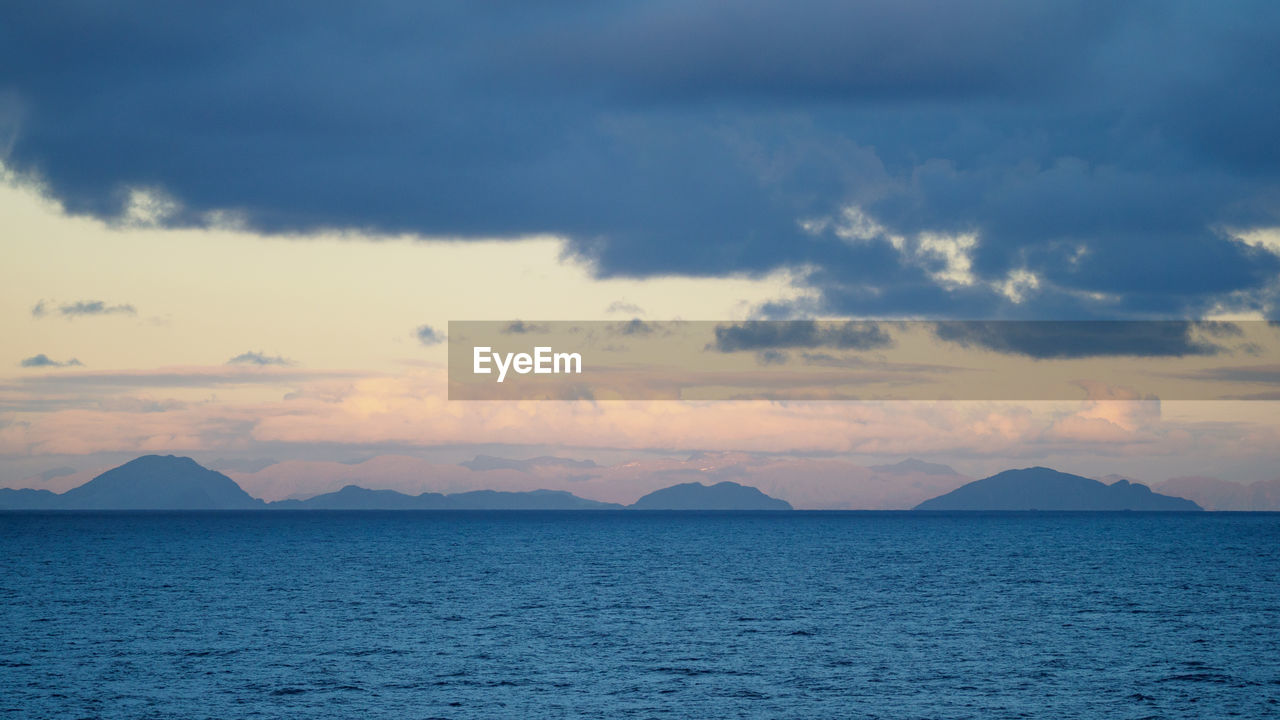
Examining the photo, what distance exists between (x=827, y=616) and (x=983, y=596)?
21.3m

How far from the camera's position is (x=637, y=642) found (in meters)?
65.0

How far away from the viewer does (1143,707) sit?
4691 cm

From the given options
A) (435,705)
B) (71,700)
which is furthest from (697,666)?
(71,700)

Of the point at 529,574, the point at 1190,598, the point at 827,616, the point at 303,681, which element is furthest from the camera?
the point at 529,574

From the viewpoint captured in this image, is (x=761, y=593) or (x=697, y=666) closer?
(x=697, y=666)

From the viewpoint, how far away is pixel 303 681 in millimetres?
52125

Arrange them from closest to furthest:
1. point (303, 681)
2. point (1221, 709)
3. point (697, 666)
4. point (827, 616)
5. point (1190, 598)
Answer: point (1221, 709) < point (303, 681) < point (697, 666) < point (827, 616) < point (1190, 598)

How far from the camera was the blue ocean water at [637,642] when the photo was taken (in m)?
47.8

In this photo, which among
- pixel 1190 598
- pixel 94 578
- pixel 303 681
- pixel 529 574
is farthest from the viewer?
pixel 529 574

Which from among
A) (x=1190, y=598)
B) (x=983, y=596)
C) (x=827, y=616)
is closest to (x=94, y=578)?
(x=827, y=616)

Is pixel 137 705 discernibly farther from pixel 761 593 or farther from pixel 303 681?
pixel 761 593

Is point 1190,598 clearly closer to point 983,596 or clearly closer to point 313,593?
point 983,596

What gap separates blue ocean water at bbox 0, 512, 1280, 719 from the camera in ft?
157

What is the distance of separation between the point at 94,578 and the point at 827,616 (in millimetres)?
72247
